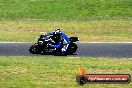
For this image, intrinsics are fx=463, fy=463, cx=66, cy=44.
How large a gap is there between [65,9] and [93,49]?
14.6 metres

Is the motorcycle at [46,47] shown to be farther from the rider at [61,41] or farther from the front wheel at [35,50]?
the rider at [61,41]

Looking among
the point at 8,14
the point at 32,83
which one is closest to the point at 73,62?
the point at 32,83

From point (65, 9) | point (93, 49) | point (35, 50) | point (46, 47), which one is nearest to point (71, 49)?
point (46, 47)

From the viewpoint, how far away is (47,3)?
130 ft

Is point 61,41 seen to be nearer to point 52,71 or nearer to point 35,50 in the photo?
point 35,50

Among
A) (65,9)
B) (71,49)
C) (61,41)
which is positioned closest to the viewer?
(61,41)

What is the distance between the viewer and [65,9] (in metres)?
38.0

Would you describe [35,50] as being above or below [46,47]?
below

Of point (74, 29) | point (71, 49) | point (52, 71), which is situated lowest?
point (74, 29)

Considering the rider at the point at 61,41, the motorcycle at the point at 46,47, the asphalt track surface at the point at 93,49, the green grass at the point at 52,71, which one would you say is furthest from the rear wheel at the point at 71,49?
the green grass at the point at 52,71

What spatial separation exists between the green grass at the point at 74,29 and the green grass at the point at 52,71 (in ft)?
28.4

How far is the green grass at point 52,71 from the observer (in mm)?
13941

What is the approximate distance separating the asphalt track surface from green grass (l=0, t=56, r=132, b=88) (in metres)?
2.54

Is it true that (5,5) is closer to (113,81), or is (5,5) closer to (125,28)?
(125,28)
